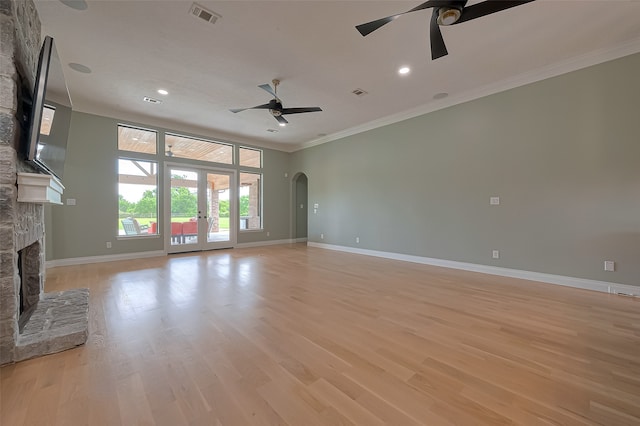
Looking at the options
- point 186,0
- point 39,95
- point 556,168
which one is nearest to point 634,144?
point 556,168

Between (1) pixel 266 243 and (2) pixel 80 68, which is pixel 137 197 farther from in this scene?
(1) pixel 266 243

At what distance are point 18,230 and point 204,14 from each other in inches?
104

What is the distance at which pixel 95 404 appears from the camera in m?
1.40

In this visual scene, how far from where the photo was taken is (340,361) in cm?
181

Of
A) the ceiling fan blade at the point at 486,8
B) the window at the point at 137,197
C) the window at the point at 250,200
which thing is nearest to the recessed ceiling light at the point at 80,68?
the window at the point at 137,197

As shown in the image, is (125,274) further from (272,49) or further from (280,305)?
(272,49)

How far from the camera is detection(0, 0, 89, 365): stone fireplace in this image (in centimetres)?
171

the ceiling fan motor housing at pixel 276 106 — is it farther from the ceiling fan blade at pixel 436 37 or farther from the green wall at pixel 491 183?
the green wall at pixel 491 183

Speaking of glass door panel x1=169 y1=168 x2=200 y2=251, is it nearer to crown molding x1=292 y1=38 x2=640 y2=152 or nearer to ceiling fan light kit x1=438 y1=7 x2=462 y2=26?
crown molding x1=292 y1=38 x2=640 y2=152

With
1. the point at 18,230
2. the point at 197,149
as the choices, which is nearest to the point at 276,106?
the point at 18,230

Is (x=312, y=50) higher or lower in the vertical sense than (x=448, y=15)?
higher

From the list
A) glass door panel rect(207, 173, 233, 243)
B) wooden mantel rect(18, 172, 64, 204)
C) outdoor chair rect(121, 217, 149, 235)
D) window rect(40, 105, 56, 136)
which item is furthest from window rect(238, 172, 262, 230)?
wooden mantel rect(18, 172, 64, 204)

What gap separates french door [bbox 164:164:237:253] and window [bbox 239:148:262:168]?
1.74 feet

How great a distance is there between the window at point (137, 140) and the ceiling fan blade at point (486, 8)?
255 inches
